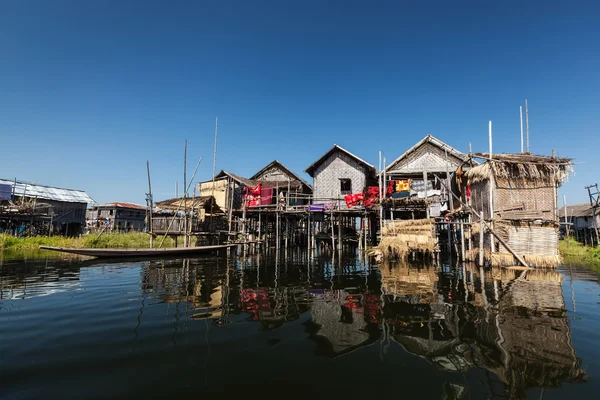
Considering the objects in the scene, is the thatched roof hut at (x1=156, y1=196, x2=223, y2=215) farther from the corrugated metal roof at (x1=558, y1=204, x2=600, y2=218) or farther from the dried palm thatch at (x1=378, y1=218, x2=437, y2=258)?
the corrugated metal roof at (x1=558, y1=204, x2=600, y2=218)

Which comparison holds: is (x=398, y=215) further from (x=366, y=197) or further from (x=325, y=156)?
(x=325, y=156)

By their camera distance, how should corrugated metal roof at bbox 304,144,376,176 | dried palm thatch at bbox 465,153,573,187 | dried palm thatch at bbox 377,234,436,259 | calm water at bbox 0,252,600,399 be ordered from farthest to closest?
corrugated metal roof at bbox 304,144,376,176
dried palm thatch at bbox 377,234,436,259
dried palm thatch at bbox 465,153,573,187
calm water at bbox 0,252,600,399

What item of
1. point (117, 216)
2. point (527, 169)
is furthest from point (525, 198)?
point (117, 216)

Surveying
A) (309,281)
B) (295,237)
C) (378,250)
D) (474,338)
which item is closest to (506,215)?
(378,250)

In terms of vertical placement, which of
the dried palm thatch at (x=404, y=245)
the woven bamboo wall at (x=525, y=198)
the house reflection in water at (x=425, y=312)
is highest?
the woven bamboo wall at (x=525, y=198)

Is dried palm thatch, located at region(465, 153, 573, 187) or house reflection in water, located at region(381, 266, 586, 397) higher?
dried palm thatch, located at region(465, 153, 573, 187)

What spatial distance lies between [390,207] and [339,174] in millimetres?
7522

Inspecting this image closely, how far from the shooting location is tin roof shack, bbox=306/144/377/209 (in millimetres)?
26525

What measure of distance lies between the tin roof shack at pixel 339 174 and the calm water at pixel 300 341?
57.5 feet

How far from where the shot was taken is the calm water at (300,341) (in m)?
3.56

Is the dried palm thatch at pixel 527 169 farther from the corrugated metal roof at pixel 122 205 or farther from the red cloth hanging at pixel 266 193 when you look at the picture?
the corrugated metal roof at pixel 122 205

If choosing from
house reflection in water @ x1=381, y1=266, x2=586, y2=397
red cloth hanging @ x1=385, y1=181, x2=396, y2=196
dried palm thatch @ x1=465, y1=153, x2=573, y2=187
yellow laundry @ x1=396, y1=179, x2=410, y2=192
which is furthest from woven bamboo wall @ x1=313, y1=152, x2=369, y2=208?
house reflection in water @ x1=381, y1=266, x2=586, y2=397

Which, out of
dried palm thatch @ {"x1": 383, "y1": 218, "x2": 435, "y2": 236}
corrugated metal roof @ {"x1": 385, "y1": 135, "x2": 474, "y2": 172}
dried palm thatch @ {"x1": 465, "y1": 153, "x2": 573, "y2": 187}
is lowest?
dried palm thatch @ {"x1": 383, "y1": 218, "x2": 435, "y2": 236}

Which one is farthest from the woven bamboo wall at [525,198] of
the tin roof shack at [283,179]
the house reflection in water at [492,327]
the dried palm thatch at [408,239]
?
the tin roof shack at [283,179]
